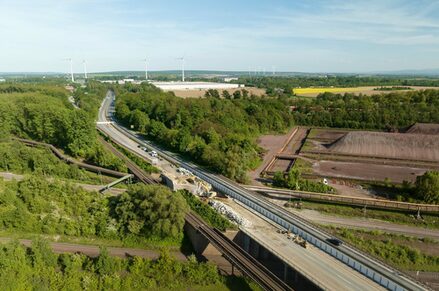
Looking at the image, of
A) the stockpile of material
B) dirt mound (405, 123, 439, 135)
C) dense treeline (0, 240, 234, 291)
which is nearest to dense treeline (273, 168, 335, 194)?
the stockpile of material

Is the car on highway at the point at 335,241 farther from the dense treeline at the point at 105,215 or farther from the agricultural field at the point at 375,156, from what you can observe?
the agricultural field at the point at 375,156

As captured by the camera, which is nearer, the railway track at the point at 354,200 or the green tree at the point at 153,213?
the green tree at the point at 153,213

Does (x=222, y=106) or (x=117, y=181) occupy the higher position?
(x=222, y=106)

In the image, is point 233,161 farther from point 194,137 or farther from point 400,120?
point 400,120

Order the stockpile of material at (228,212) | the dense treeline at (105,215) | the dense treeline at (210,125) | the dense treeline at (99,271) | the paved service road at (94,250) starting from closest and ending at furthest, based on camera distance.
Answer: the dense treeline at (99,271) < the paved service road at (94,250) < the dense treeline at (105,215) < the stockpile of material at (228,212) < the dense treeline at (210,125)

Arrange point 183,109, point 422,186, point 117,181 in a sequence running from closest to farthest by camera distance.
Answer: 1. point 422,186
2. point 117,181
3. point 183,109

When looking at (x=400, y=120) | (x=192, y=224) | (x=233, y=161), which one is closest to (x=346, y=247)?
(x=192, y=224)

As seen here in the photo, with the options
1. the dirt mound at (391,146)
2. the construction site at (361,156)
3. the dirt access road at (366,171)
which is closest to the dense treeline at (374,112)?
the construction site at (361,156)
